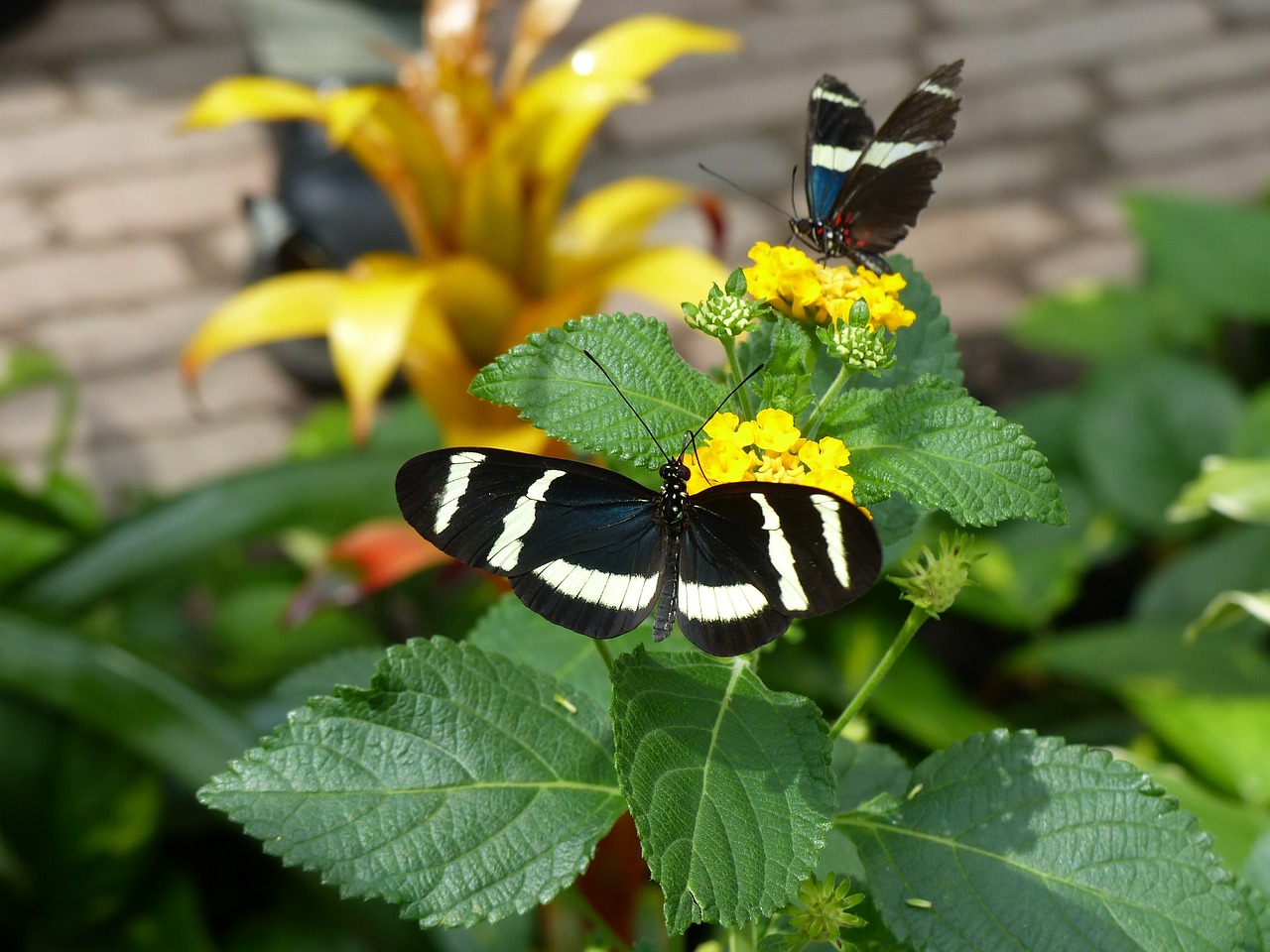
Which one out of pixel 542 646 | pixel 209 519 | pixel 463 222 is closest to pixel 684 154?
pixel 463 222

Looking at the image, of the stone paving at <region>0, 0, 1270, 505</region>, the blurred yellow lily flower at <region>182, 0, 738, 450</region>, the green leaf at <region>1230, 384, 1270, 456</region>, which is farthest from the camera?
the stone paving at <region>0, 0, 1270, 505</region>

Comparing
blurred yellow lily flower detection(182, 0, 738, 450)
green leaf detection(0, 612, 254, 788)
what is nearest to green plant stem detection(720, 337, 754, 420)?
blurred yellow lily flower detection(182, 0, 738, 450)

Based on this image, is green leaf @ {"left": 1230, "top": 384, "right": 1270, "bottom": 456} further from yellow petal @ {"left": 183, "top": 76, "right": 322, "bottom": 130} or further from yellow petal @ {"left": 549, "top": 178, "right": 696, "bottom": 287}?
yellow petal @ {"left": 183, "top": 76, "right": 322, "bottom": 130}

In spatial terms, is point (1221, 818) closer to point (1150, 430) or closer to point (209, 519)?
point (1150, 430)

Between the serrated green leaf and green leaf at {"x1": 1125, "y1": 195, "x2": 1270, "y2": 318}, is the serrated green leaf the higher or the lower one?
the higher one

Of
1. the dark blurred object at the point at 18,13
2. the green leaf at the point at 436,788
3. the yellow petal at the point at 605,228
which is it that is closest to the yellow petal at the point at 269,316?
the yellow petal at the point at 605,228

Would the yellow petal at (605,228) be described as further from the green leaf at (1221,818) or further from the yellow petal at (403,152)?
the green leaf at (1221,818)
